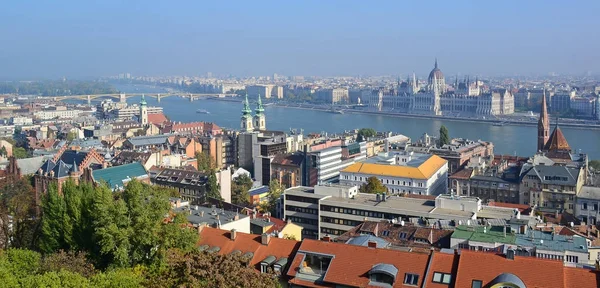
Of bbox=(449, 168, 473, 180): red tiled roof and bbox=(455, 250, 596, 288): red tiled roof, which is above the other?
bbox=(455, 250, 596, 288): red tiled roof

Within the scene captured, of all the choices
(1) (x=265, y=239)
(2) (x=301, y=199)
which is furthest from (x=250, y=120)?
(1) (x=265, y=239)

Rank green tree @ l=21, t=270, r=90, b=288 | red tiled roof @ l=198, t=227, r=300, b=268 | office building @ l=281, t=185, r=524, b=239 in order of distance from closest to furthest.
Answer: green tree @ l=21, t=270, r=90, b=288, red tiled roof @ l=198, t=227, r=300, b=268, office building @ l=281, t=185, r=524, b=239

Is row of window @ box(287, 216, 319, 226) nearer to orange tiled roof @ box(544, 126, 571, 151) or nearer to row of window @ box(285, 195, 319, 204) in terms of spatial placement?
row of window @ box(285, 195, 319, 204)

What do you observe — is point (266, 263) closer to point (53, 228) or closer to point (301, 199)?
point (53, 228)

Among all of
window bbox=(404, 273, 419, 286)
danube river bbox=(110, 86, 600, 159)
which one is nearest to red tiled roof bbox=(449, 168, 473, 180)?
window bbox=(404, 273, 419, 286)

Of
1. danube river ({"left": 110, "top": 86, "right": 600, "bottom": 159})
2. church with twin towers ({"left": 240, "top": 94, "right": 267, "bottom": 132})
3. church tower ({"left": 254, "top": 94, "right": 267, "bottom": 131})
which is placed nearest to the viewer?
church with twin towers ({"left": 240, "top": 94, "right": 267, "bottom": 132})

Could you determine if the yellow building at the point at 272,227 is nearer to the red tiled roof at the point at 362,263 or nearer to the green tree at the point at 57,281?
the red tiled roof at the point at 362,263
